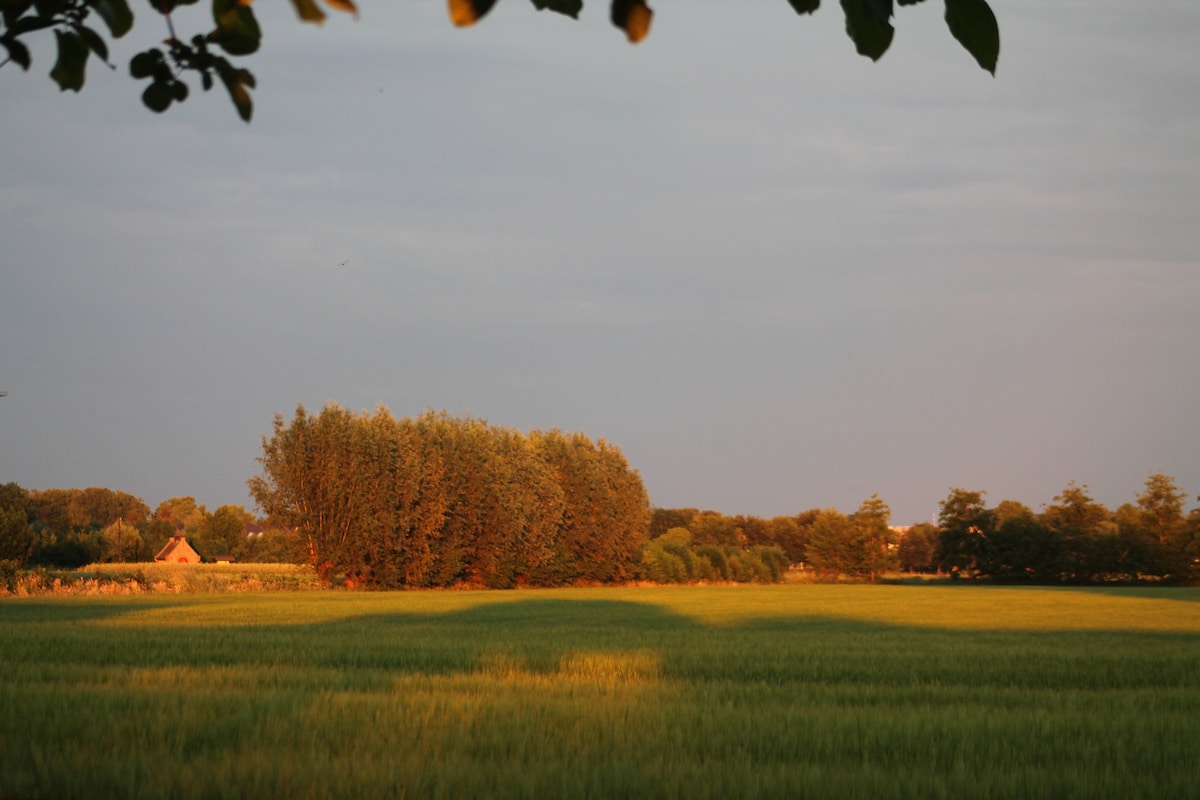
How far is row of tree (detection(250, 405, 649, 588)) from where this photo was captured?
165ft

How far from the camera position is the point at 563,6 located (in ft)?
6.40

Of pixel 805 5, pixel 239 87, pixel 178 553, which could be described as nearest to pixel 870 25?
pixel 805 5

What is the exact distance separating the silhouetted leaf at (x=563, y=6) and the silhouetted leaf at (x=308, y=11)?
18.0 inches

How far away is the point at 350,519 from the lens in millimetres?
50406

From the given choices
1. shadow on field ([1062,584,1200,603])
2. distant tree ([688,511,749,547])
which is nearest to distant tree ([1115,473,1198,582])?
shadow on field ([1062,584,1200,603])

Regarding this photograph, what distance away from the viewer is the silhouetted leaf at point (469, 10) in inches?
58.2

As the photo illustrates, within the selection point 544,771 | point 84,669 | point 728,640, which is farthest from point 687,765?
point 728,640

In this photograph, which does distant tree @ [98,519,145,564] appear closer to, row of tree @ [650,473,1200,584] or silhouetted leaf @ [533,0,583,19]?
row of tree @ [650,473,1200,584]

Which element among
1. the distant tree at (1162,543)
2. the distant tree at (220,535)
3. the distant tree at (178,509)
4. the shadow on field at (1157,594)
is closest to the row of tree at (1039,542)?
the distant tree at (1162,543)

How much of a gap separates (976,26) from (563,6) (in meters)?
0.78

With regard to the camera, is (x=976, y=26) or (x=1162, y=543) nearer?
(x=976, y=26)

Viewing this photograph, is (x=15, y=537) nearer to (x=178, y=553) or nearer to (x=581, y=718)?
(x=581, y=718)

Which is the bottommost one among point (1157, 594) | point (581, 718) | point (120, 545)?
point (1157, 594)

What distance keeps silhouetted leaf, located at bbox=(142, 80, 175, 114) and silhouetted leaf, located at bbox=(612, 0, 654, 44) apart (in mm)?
1526
